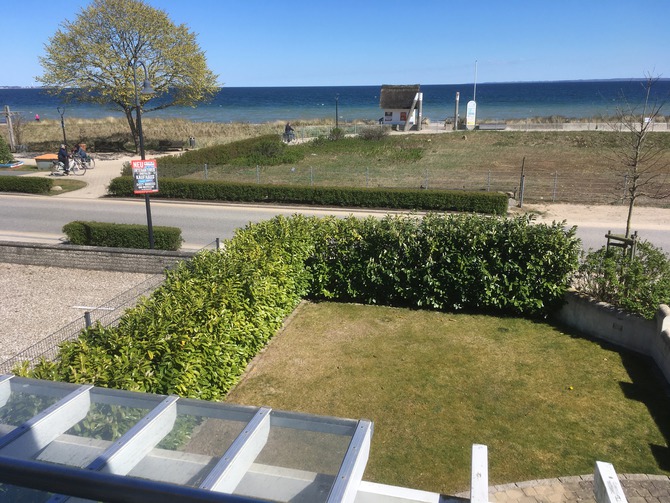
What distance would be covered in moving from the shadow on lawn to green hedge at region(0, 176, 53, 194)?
23326mm

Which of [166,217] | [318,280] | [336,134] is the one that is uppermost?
[336,134]

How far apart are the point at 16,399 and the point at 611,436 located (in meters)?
7.04

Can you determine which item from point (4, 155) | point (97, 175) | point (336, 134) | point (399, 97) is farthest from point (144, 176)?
point (399, 97)

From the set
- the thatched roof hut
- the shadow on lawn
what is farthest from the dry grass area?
the shadow on lawn

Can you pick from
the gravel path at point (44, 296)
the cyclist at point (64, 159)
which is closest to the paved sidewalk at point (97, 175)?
the cyclist at point (64, 159)

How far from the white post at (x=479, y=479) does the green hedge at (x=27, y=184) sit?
25.3 m

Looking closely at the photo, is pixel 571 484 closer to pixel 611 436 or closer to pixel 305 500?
pixel 611 436

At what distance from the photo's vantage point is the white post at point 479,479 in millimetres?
2660

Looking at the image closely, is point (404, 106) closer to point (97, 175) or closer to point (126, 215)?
point (97, 175)

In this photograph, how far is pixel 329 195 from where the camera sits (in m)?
22.2

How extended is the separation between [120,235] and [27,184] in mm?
11542

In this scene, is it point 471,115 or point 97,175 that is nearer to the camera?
point 97,175

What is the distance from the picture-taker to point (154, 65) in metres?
32.1

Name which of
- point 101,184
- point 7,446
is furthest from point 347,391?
point 101,184
